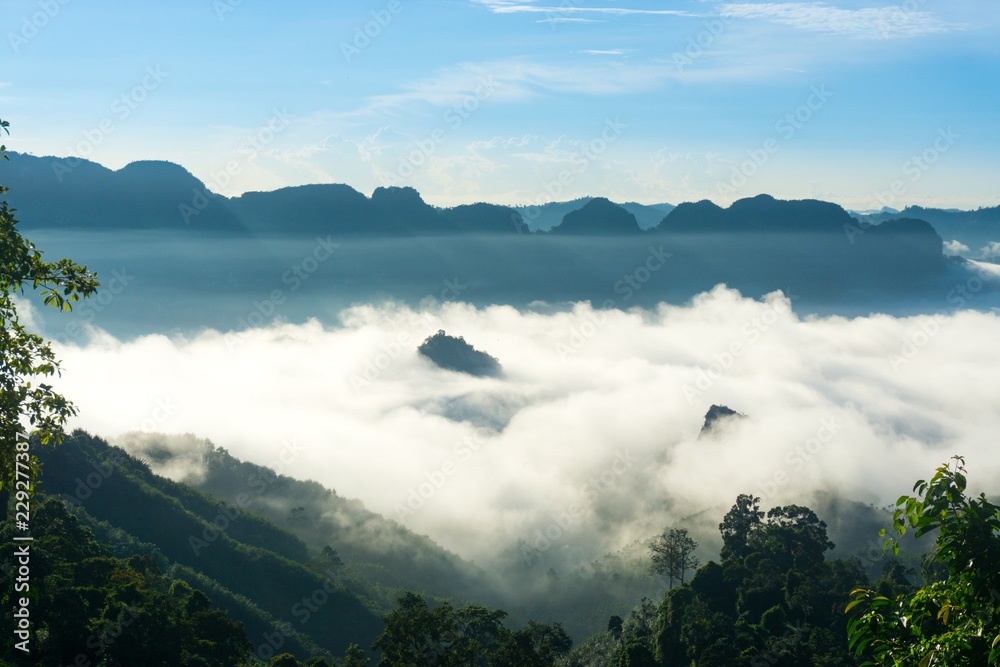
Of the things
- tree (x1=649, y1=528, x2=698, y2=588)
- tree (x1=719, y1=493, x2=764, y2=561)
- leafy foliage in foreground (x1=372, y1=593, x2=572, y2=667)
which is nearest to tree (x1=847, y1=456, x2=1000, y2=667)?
leafy foliage in foreground (x1=372, y1=593, x2=572, y2=667)

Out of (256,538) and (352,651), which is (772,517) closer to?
(352,651)

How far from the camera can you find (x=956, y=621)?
10.1 m

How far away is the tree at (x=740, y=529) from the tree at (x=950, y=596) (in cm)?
7415

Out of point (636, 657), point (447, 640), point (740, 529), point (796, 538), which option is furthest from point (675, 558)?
point (447, 640)

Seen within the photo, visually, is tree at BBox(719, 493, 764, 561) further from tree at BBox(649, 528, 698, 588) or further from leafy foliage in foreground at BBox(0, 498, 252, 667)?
leafy foliage in foreground at BBox(0, 498, 252, 667)

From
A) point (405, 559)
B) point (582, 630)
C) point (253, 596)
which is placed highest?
point (253, 596)

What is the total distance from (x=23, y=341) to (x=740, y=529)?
86097 millimetres

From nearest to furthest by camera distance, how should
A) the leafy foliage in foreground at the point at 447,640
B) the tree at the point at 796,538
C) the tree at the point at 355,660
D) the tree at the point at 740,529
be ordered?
the leafy foliage in foreground at the point at 447,640 → the tree at the point at 355,660 → the tree at the point at 796,538 → the tree at the point at 740,529

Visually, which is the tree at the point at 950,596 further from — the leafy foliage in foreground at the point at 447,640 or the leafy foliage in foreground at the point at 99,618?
the leafy foliage in foreground at the point at 447,640

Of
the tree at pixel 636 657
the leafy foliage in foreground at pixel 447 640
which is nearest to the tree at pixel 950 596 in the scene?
the leafy foliage in foreground at pixel 447 640

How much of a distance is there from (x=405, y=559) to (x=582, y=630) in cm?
4633

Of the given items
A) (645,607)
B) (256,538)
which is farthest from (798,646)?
(256,538)

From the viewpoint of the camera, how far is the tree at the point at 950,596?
9430 millimetres

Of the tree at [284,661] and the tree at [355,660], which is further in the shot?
the tree at [284,661]
